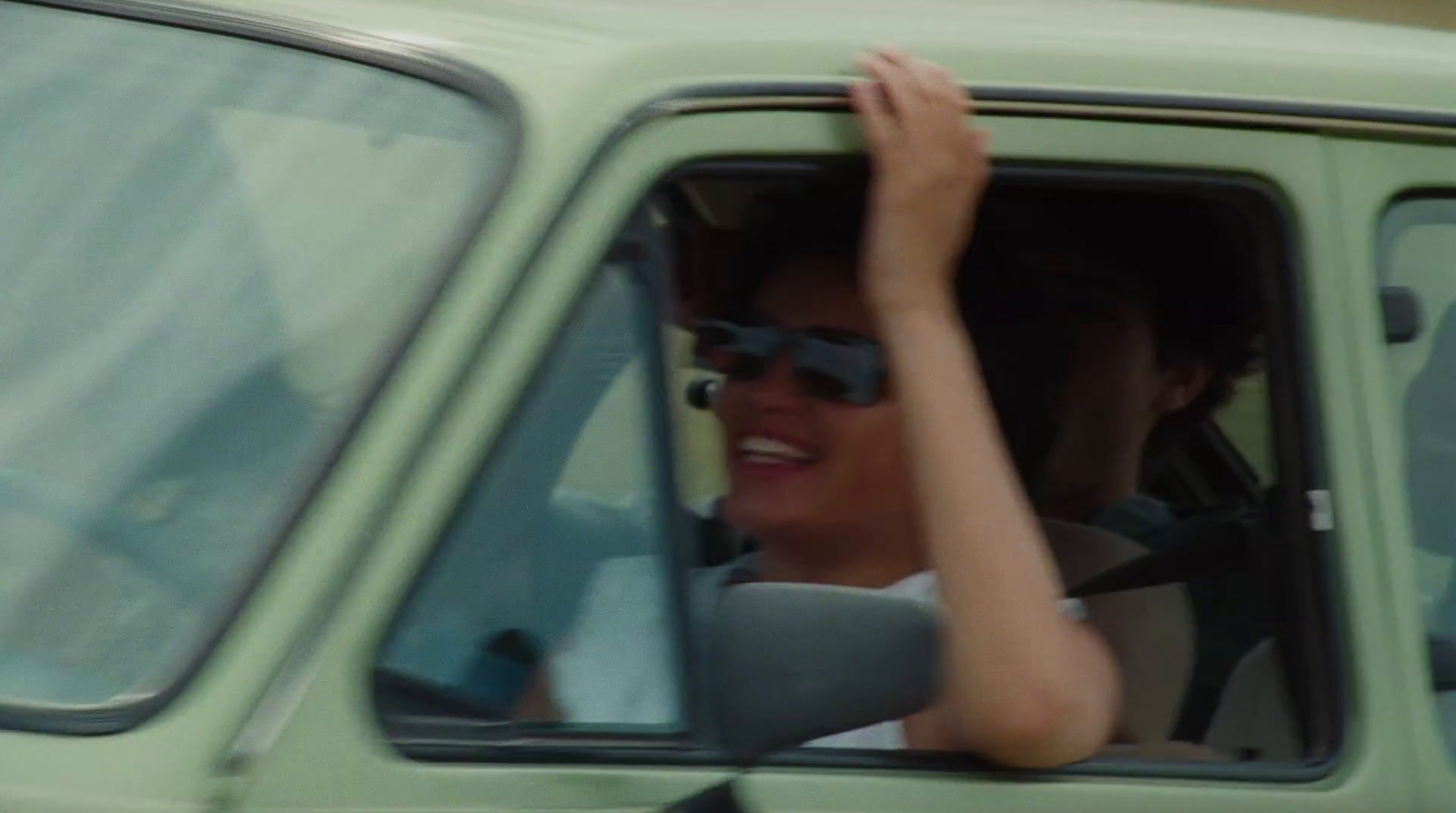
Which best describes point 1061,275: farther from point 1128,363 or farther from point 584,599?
point 584,599

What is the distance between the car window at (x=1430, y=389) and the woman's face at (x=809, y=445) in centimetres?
48

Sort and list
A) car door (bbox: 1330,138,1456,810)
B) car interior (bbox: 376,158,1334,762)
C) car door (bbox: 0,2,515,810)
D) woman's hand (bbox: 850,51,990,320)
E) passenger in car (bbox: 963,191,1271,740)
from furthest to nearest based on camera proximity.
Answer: passenger in car (bbox: 963,191,1271,740)
car door (bbox: 1330,138,1456,810)
woman's hand (bbox: 850,51,990,320)
car interior (bbox: 376,158,1334,762)
car door (bbox: 0,2,515,810)

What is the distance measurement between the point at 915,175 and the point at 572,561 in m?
0.45

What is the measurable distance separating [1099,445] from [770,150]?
710mm

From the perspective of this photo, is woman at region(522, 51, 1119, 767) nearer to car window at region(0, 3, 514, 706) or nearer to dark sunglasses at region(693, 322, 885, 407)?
dark sunglasses at region(693, 322, 885, 407)

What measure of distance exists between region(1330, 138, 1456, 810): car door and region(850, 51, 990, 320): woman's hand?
1.28 feet

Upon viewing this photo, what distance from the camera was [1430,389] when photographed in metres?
2.72

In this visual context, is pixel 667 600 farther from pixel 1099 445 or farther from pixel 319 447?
pixel 1099 445

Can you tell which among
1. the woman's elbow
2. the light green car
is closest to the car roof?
the light green car

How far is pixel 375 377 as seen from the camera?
228 centimetres

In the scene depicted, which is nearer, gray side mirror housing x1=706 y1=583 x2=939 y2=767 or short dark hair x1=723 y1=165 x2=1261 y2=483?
gray side mirror housing x1=706 y1=583 x2=939 y2=767

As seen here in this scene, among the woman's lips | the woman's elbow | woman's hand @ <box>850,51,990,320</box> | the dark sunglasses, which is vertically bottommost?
the woman's elbow

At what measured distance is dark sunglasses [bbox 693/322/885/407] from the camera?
261 cm

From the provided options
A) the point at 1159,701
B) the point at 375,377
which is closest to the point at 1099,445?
the point at 1159,701
